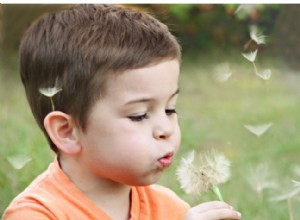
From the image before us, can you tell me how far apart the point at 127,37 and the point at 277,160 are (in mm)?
1746

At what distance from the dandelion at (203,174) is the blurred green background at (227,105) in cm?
24

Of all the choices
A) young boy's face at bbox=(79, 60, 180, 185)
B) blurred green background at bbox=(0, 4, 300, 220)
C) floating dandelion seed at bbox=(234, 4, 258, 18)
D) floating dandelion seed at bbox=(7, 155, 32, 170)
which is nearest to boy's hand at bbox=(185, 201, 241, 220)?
young boy's face at bbox=(79, 60, 180, 185)

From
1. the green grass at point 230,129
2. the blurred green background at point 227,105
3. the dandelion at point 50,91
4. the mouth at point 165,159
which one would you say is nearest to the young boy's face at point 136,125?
the mouth at point 165,159

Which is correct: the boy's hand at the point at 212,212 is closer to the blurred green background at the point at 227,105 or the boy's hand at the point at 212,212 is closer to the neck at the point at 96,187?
the neck at the point at 96,187

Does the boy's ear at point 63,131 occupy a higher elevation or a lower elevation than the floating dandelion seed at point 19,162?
higher

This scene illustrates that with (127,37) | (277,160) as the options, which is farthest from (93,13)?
(277,160)

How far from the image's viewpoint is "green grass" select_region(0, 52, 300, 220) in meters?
3.34

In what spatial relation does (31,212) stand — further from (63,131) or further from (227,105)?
(227,105)

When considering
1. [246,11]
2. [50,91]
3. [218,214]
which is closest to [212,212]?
[218,214]

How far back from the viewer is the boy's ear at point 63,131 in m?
2.34

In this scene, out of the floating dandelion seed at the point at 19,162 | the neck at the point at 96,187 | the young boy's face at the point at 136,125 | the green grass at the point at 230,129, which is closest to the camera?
the young boy's face at the point at 136,125

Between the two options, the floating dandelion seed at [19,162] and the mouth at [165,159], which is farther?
the floating dandelion seed at [19,162]

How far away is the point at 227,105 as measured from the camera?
5039 mm

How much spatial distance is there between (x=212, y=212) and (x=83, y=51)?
1.63ft
